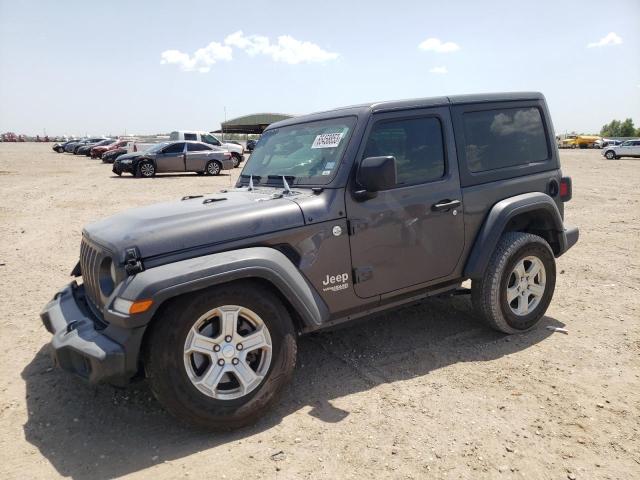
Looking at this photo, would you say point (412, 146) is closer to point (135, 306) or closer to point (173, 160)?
point (135, 306)

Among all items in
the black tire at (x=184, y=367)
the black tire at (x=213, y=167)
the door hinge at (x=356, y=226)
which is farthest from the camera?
the black tire at (x=213, y=167)

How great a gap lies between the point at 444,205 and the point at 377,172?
848 mm

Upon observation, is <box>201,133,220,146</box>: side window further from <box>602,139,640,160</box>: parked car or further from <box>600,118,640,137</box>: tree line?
<box>600,118,640,137</box>: tree line

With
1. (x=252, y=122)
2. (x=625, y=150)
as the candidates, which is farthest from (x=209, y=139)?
(x=252, y=122)

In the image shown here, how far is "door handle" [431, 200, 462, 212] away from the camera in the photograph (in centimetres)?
373

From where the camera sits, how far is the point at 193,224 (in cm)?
298

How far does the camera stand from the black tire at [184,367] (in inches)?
108

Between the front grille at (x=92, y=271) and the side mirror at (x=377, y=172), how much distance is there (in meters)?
1.77

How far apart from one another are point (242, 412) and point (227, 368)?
0.94 feet

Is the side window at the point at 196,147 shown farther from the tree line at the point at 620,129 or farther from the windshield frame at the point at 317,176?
the tree line at the point at 620,129

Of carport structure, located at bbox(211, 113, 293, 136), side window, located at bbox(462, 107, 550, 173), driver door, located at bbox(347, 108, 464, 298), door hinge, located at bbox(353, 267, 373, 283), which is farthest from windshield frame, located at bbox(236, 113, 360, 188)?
carport structure, located at bbox(211, 113, 293, 136)

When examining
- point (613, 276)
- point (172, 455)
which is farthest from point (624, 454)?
point (613, 276)

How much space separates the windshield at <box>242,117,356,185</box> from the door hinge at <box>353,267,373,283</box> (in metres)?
0.67

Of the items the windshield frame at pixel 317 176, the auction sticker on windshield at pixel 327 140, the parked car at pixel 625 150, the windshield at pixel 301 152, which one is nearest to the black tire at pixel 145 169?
the windshield at pixel 301 152
